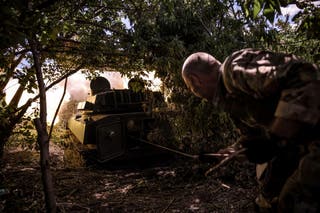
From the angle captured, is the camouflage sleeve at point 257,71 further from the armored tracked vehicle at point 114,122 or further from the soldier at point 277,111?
the armored tracked vehicle at point 114,122

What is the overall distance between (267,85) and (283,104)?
0.15 meters

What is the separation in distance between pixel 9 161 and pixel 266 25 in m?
6.92

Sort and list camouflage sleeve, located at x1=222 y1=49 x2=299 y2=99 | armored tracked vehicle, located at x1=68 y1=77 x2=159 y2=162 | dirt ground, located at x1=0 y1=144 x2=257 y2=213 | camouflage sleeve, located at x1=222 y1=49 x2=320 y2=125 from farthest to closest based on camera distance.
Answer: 1. armored tracked vehicle, located at x1=68 y1=77 x2=159 y2=162
2. dirt ground, located at x1=0 y1=144 x2=257 y2=213
3. camouflage sleeve, located at x1=222 y1=49 x2=299 y2=99
4. camouflage sleeve, located at x1=222 y1=49 x2=320 y2=125

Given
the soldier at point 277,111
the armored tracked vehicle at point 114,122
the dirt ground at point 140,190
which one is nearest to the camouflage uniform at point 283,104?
the soldier at point 277,111

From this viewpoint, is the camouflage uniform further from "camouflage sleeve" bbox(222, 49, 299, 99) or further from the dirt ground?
the dirt ground

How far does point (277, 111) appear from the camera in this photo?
1.77 metres

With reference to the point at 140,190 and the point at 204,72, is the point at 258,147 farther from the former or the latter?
the point at 140,190

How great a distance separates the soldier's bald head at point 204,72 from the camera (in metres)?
2.26

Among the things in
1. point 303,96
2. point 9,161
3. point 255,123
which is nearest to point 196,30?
point 255,123

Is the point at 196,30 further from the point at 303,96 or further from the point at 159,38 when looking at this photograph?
the point at 303,96

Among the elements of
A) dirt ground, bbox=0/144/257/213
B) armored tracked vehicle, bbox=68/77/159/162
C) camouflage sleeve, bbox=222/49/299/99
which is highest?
camouflage sleeve, bbox=222/49/299/99

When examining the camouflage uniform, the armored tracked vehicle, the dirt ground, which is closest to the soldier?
the camouflage uniform

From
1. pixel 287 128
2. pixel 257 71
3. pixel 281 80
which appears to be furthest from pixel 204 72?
pixel 287 128

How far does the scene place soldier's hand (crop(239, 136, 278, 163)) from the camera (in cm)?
187
